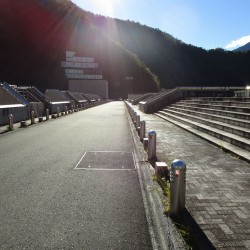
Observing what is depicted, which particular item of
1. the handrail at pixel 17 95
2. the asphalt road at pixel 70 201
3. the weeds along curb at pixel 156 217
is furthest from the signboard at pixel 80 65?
the weeds along curb at pixel 156 217

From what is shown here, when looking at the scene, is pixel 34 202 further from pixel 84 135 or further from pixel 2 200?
pixel 84 135

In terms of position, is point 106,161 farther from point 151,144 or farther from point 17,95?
→ point 17,95

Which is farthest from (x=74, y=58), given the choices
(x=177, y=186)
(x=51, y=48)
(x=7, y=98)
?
(x=177, y=186)

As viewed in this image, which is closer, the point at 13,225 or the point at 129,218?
the point at 13,225

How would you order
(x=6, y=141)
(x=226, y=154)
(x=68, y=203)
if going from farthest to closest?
1. (x=6, y=141)
2. (x=226, y=154)
3. (x=68, y=203)

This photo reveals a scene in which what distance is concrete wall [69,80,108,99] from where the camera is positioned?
8994 centimetres

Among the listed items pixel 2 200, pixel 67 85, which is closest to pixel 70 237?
pixel 2 200

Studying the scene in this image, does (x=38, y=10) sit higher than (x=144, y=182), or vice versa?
(x=38, y=10)

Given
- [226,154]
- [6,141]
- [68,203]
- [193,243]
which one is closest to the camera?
[193,243]

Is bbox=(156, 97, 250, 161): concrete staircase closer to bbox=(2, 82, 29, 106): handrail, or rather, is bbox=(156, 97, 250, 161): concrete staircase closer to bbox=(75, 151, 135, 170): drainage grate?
bbox=(75, 151, 135, 170): drainage grate

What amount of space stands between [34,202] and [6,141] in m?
7.73

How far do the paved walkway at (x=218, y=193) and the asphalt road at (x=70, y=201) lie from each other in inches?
36.3

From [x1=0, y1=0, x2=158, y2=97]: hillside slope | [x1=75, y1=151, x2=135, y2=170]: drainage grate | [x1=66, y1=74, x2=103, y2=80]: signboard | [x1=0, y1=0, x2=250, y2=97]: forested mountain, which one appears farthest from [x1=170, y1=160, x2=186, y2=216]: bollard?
[x1=66, y1=74, x2=103, y2=80]: signboard

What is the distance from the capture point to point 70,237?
3.90 metres
